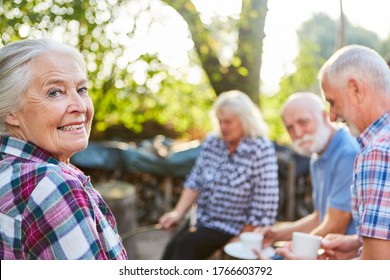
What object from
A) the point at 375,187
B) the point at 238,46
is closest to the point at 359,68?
the point at 375,187

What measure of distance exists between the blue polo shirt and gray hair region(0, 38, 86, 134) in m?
1.63

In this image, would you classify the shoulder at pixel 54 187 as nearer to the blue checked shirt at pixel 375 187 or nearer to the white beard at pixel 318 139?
the blue checked shirt at pixel 375 187

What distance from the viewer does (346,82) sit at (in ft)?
5.80

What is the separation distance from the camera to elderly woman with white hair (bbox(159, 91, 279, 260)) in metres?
3.06

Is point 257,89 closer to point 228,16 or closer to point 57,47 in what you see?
point 228,16

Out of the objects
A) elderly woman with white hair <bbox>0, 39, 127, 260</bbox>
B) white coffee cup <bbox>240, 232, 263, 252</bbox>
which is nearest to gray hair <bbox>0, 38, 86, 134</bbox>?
elderly woman with white hair <bbox>0, 39, 127, 260</bbox>

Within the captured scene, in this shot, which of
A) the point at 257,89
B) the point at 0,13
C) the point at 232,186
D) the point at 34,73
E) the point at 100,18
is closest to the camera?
the point at 34,73

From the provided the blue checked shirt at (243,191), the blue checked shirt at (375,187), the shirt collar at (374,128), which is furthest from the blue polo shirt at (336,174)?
the blue checked shirt at (375,187)

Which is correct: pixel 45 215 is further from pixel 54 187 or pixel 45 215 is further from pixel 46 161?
pixel 46 161

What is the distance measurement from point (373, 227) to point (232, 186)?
1624 mm

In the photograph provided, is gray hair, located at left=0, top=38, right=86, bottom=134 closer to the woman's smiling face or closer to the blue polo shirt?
the woman's smiling face

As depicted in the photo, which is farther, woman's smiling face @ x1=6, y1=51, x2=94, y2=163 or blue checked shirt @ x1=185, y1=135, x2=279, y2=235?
blue checked shirt @ x1=185, y1=135, x2=279, y2=235
